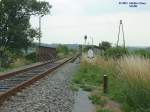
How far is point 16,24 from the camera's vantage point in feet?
166

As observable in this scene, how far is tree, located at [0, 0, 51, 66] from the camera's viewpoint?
163 feet

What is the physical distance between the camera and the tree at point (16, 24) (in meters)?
49.6

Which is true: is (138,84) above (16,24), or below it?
below

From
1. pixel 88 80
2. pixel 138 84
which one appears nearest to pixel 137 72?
pixel 138 84

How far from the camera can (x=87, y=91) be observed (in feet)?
53.5

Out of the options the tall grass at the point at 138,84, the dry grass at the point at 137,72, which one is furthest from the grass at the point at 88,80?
the tall grass at the point at 138,84

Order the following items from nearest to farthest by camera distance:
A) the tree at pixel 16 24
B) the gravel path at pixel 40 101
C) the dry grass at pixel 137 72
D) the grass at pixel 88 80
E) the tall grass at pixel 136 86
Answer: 1. the tall grass at pixel 136 86
2. the gravel path at pixel 40 101
3. the dry grass at pixel 137 72
4. the grass at pixel 88 80
5. the tree at pixel 16 24

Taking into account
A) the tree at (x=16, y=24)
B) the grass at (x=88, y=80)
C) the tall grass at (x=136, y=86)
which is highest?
the tree at (x=16, y=24)

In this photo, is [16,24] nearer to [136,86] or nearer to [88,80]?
[88,80]

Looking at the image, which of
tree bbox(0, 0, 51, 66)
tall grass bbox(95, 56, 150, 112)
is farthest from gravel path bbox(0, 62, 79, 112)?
tree bbox(0, 0, 51, 66)

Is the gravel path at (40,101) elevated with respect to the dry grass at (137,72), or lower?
lower

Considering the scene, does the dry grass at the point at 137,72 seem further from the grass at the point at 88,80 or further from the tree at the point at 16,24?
the tree at the point at 16,24

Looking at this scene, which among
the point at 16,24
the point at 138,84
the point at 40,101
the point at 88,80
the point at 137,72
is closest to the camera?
the point at 138,84

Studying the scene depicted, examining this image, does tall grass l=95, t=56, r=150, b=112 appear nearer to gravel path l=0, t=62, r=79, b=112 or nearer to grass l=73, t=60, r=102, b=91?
gravel path l=0, t=62, r=79, b=112
